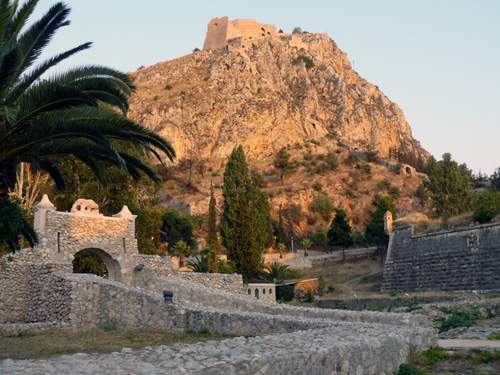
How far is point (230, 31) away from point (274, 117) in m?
28.1

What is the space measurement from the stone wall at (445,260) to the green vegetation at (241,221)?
9082mm

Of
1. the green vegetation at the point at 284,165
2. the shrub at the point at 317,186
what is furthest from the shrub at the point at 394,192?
the green vegetation at the point at 284,165

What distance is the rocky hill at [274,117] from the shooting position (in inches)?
3634

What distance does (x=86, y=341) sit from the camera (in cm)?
1502

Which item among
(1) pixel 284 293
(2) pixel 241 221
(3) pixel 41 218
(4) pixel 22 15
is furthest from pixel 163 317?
(2) pixel 241 221

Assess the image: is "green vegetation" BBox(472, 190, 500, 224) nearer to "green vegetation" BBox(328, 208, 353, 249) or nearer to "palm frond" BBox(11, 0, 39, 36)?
"green vegetation" BBox(328, 208, 353, 249)

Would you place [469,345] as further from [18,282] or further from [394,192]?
[394,192]

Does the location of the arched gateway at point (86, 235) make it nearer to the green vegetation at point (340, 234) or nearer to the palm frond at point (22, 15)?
the palm frond at point (22, 15)

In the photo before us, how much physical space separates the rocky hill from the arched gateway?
196 ft

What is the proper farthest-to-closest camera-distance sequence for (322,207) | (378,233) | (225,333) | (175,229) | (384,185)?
(384,185), (322,207), (175,229), (378,233), (225,333)

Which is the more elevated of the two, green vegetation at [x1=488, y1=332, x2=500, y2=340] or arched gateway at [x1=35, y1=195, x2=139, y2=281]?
arched gateway at [x1=35, y1=195, x2=139, y2=281]

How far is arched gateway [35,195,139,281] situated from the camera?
21.4 meters

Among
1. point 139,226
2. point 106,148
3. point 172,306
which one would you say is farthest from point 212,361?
point 139,226

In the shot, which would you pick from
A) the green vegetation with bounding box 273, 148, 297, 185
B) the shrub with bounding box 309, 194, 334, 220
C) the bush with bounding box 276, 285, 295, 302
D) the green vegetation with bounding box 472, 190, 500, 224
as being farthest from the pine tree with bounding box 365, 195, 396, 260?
the green vegetation with bounding box 273, 148, 297, 185
